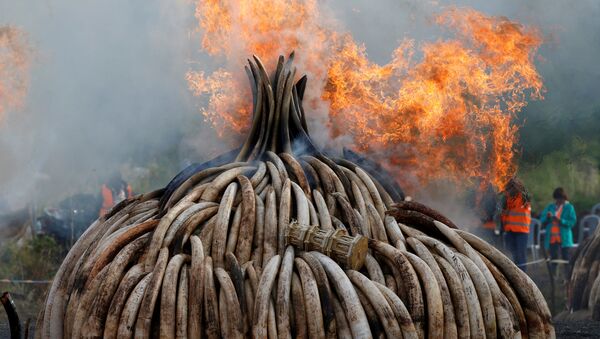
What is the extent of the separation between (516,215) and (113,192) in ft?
24.2

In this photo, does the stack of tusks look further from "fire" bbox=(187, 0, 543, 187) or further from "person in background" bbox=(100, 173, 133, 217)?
"person in background" bbox=(100, 173, 133, 217)

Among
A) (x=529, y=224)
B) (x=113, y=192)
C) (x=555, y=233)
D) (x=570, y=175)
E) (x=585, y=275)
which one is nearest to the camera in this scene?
(x=585, y=275)

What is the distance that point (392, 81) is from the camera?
9.20m

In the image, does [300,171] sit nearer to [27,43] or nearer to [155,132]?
[27,43]

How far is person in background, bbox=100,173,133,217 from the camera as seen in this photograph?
52.2 ft

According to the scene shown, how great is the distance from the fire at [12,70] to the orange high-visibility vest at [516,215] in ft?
25.8

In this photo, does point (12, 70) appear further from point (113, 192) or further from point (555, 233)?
point (555, 233)

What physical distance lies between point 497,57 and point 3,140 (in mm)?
8376

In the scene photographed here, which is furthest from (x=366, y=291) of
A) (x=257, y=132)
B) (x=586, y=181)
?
(x=586, y=181)

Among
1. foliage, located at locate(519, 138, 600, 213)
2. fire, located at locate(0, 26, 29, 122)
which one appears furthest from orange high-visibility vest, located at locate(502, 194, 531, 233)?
fire, located at locate(0, 26, 29, 122)

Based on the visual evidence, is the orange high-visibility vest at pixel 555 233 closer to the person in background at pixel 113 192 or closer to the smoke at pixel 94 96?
the smoke at pixel 94 96

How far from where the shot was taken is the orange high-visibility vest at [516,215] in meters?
13.5

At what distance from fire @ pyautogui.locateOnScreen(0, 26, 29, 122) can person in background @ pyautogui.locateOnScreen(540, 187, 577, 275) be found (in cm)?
899

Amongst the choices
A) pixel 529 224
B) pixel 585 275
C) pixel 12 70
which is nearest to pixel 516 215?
pixel 529 224
